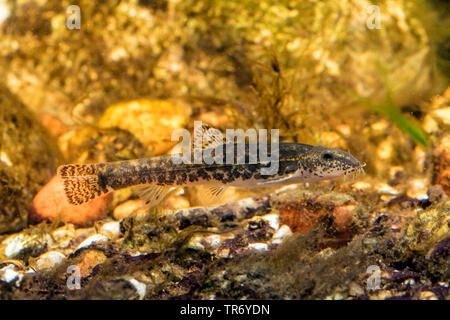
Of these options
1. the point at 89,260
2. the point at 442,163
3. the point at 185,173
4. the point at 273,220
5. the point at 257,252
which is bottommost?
the point at 89,260

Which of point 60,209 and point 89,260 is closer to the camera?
point 89,260

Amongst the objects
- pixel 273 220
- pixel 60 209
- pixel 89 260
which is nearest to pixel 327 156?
pixel 273 220

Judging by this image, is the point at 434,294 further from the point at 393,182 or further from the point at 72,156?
the point at 72,156

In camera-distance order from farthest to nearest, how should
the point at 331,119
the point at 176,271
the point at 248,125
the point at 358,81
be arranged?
the point at 358,81, the point at 331,119, the point at 248,125, the point at 176,271

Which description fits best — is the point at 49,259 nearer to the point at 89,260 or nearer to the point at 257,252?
the point at 89,260

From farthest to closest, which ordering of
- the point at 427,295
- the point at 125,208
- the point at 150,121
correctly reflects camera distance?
1. the point at 150,121
2. the point at 125,208
3. the point at 427,295

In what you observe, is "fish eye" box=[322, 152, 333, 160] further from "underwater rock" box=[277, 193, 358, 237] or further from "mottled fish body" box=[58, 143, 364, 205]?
"underwater rock" box=[277, 193, 358, 237]

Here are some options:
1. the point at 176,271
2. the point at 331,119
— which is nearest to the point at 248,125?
the point at 331,119

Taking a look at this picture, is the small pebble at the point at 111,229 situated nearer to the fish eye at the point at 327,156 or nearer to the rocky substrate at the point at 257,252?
the rocky substrate at the point at 257,252

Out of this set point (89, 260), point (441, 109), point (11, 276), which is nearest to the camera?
point (11, 276)
